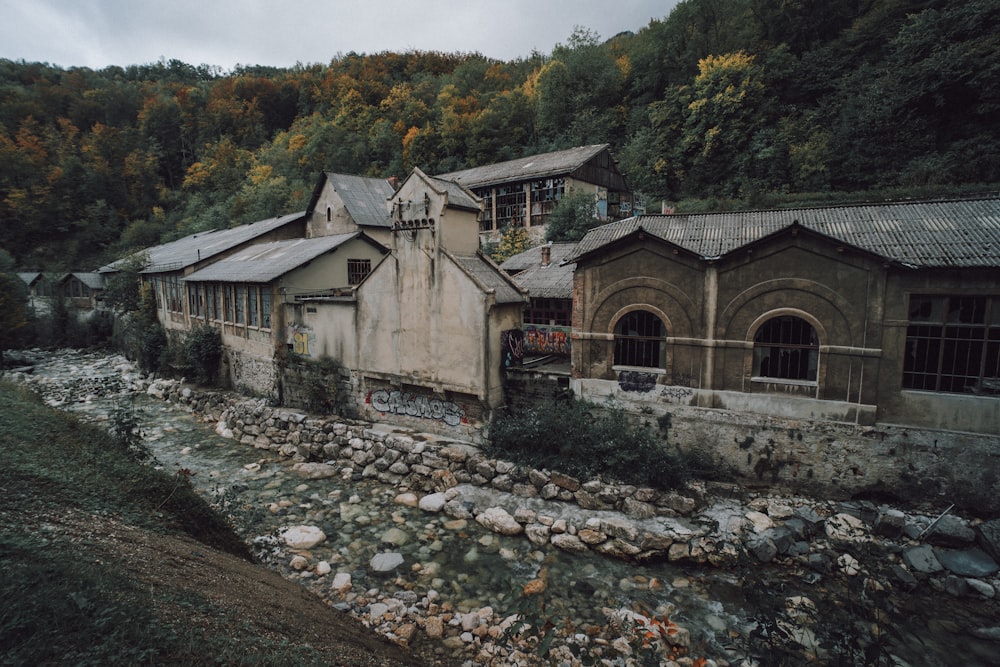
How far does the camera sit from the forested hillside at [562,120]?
24.1m

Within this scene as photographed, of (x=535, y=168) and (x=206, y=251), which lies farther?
(x=535, y=168)

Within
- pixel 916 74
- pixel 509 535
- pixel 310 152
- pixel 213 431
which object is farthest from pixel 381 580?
pixel 310 152

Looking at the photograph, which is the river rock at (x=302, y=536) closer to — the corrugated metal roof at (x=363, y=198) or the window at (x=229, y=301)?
the window at (x=229, y=301)

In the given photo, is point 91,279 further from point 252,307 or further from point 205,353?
point 252,307

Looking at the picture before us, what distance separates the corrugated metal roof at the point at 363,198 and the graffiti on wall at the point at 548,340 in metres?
12.8

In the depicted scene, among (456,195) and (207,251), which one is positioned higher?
(456,195)

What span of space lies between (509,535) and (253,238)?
22626 mm

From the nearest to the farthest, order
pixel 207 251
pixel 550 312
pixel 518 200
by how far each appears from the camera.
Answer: pixel 550 312, pixel 207 251, pixel 518 200

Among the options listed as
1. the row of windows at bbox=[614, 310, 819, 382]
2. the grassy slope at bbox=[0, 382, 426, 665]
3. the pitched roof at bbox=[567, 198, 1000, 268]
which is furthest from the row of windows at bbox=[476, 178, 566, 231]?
the grassy slope at bbox=[0, 382, 426, 665]

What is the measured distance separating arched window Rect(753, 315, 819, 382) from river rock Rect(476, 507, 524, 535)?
6.97 meters

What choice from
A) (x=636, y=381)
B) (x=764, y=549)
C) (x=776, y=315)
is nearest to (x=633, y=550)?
(x=764, y=549)

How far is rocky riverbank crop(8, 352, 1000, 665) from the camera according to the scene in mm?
7285

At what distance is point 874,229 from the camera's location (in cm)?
1089

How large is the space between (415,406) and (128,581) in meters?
10.2
